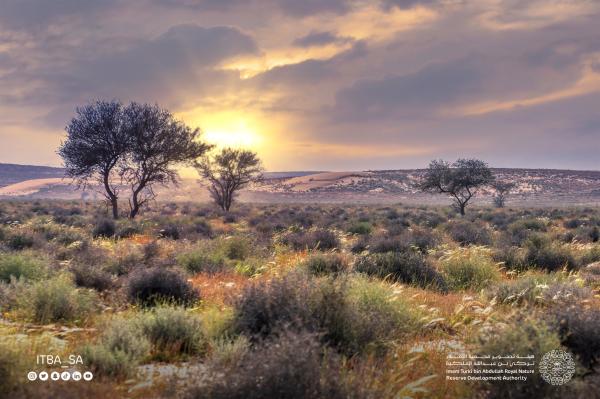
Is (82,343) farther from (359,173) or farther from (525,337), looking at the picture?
(359,173)

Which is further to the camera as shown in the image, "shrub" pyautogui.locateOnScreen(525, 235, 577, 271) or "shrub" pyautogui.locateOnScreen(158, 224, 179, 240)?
"shrub" pyautogui.locateOnScreen(158, 224, 179, 240)

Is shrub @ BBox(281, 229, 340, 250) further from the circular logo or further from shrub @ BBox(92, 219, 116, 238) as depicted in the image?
the circular logo

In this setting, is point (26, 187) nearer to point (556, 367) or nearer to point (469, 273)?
point (469, 273)

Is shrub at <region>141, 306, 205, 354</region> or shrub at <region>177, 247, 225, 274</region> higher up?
shrub at <region>141, 306, 205, 354</region>

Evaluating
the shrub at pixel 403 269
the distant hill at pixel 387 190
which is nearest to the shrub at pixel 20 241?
the shrub at pixel 403 269

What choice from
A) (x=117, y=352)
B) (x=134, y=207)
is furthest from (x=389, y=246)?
(x=134, y=207)

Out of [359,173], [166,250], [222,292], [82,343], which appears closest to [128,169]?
[166,250]

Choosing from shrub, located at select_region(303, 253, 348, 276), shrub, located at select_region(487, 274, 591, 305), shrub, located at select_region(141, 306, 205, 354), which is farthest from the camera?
shrub, located at select_region(303, 253, 348, 276)

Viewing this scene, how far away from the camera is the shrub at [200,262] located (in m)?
12.4

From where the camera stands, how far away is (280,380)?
3.93 m

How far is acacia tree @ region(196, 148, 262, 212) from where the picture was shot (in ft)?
182

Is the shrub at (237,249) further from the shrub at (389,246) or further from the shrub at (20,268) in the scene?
the shrub at (20,268)

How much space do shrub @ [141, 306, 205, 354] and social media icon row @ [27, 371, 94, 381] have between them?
3.96 feet

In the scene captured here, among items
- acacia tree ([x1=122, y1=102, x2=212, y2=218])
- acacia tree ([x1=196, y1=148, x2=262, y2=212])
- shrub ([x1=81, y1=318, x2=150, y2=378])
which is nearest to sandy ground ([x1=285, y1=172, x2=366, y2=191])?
acacia tree ([x1=196, y1=148, x2=262, y2=212])
